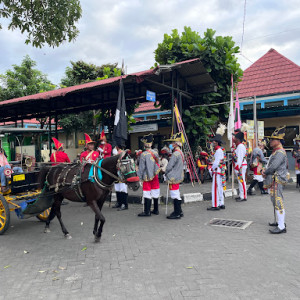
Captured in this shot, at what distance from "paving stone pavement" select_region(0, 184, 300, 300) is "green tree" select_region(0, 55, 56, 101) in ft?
55.9

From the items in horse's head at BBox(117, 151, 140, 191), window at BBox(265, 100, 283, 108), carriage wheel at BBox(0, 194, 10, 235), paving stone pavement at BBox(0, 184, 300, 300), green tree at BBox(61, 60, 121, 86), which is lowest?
paving stone pavement at BBox(0, 184, 300, 300)

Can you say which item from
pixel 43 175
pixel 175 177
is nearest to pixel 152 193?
pixel 175 177

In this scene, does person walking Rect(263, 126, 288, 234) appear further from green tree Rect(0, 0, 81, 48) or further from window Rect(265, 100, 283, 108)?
window Rect(265, 100, 283, 108)

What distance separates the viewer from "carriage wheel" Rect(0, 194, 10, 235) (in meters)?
5.96

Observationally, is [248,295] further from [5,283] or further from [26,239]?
[26,239]

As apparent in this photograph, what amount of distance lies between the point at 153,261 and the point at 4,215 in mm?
3719

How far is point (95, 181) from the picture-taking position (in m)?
5.46

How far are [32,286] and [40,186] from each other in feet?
10.5

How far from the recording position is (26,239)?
5.84 metres

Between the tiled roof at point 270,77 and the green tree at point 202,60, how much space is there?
3193mm

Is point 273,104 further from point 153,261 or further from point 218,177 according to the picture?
point 153,261

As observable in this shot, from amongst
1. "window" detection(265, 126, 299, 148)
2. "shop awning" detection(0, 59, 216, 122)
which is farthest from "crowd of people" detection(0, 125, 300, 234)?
"window" detection(265, 126, 299, 148)

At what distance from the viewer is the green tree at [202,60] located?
12.4 m

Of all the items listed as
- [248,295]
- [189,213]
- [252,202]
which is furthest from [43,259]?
[252,202]
